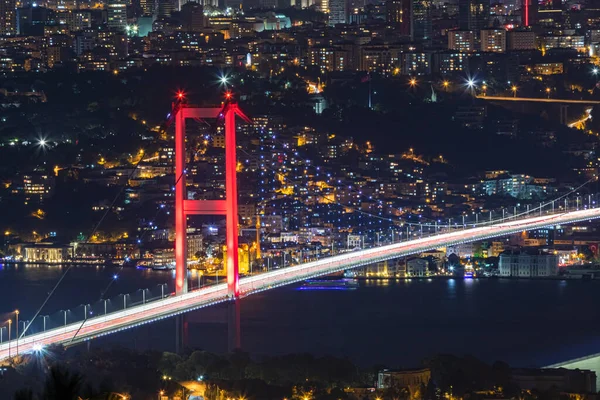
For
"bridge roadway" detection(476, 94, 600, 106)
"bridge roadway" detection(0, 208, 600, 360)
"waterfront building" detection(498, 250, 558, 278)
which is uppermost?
"bridge roadway" detection(476, 94, 600, 106)

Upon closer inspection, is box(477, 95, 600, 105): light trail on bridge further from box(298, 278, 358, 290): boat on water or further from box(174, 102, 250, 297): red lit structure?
box(174, 102, 250, 297): red lit structure

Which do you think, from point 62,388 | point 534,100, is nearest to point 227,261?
point 62,388

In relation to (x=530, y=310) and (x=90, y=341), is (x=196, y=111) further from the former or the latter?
(x=530, y=310)

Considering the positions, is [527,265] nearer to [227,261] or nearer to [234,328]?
[227,261]

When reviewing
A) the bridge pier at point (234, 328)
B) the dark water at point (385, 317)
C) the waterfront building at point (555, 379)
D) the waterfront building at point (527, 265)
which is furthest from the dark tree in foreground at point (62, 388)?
the waterfront building at point (527, 265)

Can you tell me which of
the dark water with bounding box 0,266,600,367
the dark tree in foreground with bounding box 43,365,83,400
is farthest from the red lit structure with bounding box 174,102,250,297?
the dark tree in foreground with bounding box 43,365,83,400

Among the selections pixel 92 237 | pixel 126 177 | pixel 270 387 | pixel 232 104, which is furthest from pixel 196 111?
pixel 126 177
